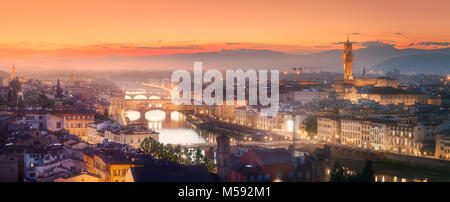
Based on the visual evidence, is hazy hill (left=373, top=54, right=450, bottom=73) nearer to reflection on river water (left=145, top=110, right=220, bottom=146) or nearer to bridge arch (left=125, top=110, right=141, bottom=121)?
reflection on river water (left=145, top=110, right=220, bottom=146)

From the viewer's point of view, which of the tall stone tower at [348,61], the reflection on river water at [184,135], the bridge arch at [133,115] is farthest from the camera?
the tall stone tower at [348,61]

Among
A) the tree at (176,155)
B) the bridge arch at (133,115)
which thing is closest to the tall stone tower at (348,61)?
the bridge arch at (133,115)

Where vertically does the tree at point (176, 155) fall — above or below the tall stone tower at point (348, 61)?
below

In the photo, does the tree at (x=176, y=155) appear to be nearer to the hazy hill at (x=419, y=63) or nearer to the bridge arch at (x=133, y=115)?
the bridge arch at (x=133, y=115)

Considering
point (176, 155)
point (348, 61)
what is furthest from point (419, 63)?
point (176, 155)

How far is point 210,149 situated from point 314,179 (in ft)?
9.13

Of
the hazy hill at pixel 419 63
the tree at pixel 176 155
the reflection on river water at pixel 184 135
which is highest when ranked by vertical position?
the hazy hill at pixel 419 63

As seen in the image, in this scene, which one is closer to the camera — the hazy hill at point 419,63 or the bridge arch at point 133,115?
the bridge arch at point 133,115

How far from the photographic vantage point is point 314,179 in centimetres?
477

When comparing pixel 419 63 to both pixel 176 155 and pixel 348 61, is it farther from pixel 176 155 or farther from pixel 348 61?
pixel 176 155

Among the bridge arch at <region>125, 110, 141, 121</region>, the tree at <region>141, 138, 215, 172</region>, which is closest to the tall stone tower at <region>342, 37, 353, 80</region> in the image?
the bridge arch at <region>125, 110, 141, 121</region>

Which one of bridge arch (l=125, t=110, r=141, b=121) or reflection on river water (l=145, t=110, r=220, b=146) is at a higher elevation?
reflection on river water (l=145, t=110, r=220, b=146)
